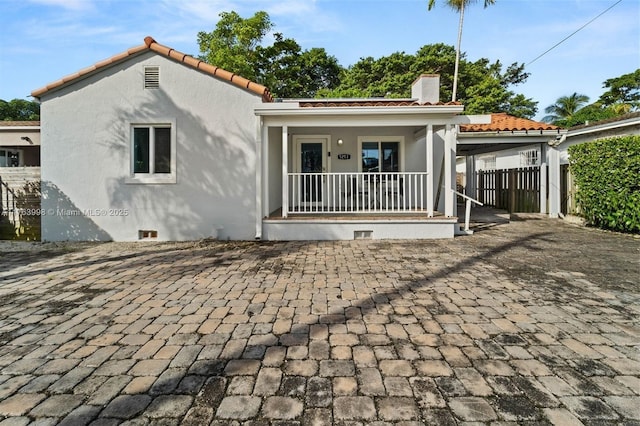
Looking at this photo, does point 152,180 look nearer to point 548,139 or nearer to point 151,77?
point 151,77

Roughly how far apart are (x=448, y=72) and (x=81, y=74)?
2502 centimetres

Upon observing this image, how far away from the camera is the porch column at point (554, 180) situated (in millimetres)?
11305

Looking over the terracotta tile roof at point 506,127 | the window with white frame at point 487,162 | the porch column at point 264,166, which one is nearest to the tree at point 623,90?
the window with white frame at point 487,162

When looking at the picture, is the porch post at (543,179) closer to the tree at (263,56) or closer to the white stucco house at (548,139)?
the white stucco house at (548,139)

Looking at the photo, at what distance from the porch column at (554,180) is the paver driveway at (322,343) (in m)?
6.59

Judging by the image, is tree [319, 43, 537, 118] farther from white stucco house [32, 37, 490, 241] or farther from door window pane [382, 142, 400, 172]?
white stucco house [32, 37, 490, 241]

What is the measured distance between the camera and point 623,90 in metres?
29.2

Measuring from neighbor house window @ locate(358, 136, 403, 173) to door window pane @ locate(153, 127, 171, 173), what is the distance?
17.9 feet

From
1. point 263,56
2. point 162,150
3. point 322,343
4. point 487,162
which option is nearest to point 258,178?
point 162,150

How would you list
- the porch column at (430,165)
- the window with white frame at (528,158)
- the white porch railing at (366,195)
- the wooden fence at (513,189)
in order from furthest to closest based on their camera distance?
the window with white frame at (528,158) → the wooden fence at (513,189) → the white porch railing at (366,195) → the porch column at (430,165)

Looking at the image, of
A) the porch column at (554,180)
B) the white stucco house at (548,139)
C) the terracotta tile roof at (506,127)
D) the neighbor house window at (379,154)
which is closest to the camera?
the neighbor house window at (379,154)

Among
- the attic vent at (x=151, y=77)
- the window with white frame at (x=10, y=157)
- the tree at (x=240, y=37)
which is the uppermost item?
the tree at (x=240, y=37)

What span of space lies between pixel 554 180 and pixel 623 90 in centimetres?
2717

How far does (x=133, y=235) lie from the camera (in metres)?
7.89
